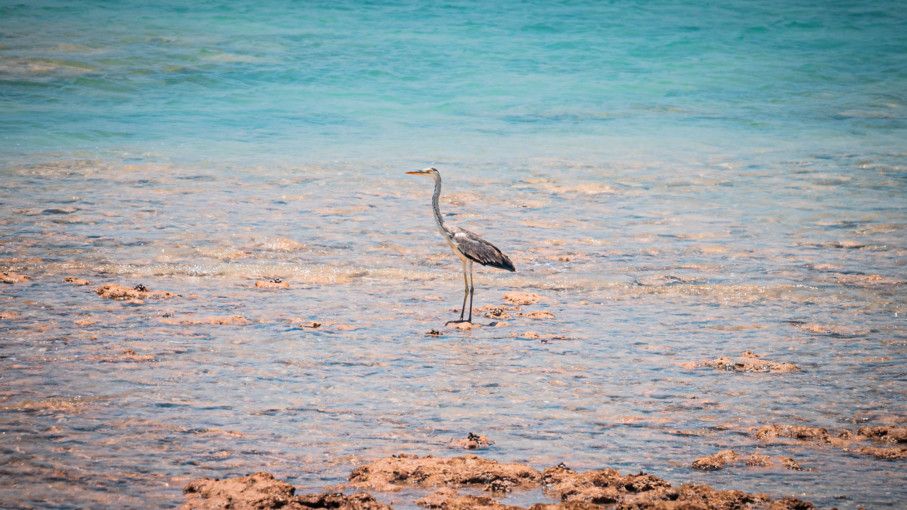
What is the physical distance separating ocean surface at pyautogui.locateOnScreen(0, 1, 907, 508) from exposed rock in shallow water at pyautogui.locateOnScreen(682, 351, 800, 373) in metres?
0.08

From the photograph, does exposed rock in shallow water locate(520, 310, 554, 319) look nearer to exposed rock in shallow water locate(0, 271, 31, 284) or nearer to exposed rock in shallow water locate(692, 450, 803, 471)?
exposed rock in shallow water locate(692, 450, 803, 471)

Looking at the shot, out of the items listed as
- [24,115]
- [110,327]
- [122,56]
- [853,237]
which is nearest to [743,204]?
[853,237]

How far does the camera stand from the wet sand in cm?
598

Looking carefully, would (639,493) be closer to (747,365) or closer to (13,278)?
(747,365)

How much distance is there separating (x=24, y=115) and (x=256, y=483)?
16.2 m

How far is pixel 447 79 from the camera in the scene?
85.8 ft

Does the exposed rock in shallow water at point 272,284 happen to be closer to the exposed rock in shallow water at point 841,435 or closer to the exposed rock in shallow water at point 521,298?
the exposed rock in shallow water at point 521,298

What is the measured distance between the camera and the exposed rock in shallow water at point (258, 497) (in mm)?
5242

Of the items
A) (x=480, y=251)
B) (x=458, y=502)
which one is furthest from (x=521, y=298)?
(x=458, y=502)

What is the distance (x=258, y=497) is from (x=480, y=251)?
13.4 ft

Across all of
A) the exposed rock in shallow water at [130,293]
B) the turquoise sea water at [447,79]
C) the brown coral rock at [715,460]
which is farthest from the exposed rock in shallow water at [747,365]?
the turquoise sea water at [447,79]

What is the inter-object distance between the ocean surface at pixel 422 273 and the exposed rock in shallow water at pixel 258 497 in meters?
0.14

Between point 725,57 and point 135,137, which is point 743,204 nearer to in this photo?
point 135,137

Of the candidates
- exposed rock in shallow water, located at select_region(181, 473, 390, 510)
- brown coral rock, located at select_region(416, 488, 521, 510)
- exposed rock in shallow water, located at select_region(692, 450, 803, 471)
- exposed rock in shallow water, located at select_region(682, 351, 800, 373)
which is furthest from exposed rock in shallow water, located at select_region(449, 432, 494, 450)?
exposed rock in shallow water, located at select_region(682, 351, 800, 373)
